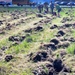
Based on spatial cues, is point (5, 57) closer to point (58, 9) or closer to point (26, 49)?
point (26, 49)

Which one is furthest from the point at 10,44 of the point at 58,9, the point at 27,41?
the point at 58,9

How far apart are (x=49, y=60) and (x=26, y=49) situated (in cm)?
387

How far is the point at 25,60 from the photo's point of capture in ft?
54.6

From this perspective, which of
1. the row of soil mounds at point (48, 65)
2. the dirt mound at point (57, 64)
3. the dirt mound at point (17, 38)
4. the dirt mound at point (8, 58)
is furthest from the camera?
the dirt mound at point (17, 38)

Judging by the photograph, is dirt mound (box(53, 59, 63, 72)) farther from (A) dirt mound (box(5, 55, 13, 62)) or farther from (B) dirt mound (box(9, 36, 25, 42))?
(B) dirt mound (box(9, 36, 25, 42))

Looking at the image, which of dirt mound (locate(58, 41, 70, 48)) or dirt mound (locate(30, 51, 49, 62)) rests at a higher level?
dirt mound (locate(30, 51, 49, 62))

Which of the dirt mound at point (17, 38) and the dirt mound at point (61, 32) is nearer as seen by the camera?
the dirt mound at point (17, 38)

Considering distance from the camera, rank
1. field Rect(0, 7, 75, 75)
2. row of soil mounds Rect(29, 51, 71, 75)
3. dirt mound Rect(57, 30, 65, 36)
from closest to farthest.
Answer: row of soil mounds Rect(29, 51, 71, 75), field Rect(0, 7, 75, 75), dirt mound Rect(57, 30, 65, 36)

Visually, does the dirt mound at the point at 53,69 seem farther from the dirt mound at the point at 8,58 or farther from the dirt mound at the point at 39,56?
the dirt mound at the point at 8,58

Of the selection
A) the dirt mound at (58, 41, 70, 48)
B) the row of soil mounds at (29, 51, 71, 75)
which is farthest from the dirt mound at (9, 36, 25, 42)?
the row of soil mounds at (29, 51, 71, 75)

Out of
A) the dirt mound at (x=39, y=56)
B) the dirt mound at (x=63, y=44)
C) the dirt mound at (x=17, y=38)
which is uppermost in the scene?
the dirt mound at (x=39, y=56)

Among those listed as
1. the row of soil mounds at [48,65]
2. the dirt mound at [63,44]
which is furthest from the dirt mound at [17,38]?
the row of soil mounds at [48,65]

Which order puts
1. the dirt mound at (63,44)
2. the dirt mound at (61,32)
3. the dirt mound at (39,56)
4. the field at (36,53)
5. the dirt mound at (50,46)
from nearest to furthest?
the field at (36,53) → the dirt mound at (39,56) → the dirt mound at (50,46) → the dirt mound at (63,44) → the dirt mound at (61,32)

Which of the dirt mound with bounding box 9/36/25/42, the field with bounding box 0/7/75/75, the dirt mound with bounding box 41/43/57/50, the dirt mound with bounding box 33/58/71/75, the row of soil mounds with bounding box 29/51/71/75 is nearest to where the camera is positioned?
the dirt mound with bounding box 33/58/71/75
